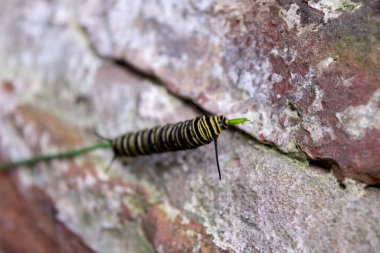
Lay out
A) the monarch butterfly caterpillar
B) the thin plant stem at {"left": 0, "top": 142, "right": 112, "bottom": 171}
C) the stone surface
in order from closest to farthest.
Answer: the stone surface
the monarch butterfly caterpillar
the thin plant stem at {"left": 0, "top": 142, "right": 112, "bottom": 171}

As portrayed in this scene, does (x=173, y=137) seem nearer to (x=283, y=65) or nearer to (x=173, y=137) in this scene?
(x=173, y=137)

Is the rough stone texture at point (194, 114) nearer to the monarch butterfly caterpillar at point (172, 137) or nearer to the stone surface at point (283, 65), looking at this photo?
the stone surface at point (283, 65)

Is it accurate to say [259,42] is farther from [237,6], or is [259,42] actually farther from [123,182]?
[123,182]

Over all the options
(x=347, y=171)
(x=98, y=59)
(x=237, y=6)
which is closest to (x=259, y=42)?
(x=237, y=6)

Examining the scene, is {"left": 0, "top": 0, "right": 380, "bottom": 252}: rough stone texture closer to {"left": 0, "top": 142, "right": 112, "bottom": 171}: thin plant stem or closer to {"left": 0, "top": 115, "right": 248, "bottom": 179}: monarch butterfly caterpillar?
{"left": 0, "top": 142, "right": 112, "bottom": 171}: thin plant stem

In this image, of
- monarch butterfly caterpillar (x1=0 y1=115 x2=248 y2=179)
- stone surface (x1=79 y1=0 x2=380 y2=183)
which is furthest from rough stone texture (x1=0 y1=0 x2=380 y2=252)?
monarch butterfly caterpillar (x1=0 y1=115 x2=248 y2=179)

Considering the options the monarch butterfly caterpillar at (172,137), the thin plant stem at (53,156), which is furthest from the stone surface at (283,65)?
the thin plant stem at (53,156)

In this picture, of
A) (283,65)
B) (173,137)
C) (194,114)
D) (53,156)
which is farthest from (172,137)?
(53,156)
